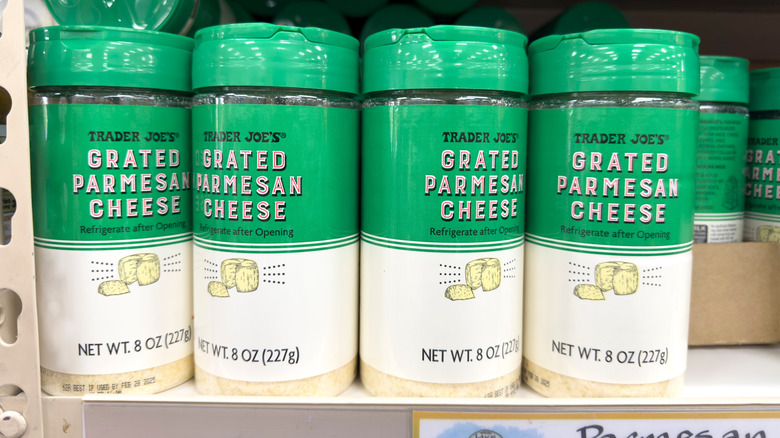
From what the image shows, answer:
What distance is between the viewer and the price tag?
0.66 metres

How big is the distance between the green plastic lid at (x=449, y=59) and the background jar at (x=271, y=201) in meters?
0.06

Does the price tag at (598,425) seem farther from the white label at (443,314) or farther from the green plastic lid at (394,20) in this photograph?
the green plastic lid at (394,20)

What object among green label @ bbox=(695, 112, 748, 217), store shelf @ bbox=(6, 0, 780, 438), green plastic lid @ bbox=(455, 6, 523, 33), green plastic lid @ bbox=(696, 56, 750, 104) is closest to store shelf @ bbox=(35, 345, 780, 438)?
store shelf @ bbox=(6, 0, 780, 438)

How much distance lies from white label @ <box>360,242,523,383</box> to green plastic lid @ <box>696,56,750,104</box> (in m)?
0.42

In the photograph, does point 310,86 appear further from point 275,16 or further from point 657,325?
point 657,325

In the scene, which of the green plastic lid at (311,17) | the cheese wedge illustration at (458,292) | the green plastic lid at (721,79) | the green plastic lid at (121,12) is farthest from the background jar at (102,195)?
the green plastic lid at (721,79)

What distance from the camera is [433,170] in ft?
2.23

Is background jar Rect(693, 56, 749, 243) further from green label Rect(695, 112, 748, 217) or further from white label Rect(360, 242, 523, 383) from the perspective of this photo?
white label Rect(360, 242, 523, 383)

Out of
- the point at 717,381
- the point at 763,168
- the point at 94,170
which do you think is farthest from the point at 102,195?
the point at 763,168

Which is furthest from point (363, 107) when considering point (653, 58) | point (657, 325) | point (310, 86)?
point (657, 325)

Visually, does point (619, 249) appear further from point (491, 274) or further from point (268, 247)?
point (268, 247)

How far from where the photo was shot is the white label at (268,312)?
2.27 feet

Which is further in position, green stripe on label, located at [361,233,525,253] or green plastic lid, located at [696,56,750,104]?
green plastic lid, located at [696,56,750,104]

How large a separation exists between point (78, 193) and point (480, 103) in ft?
1.59
